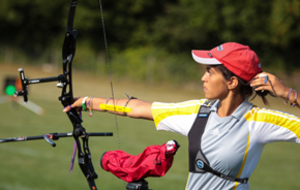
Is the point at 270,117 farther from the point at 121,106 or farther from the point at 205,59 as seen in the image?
the point at 121,106

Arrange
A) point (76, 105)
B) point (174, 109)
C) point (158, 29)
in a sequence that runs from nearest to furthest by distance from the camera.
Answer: point (174, 109) → point (76, 105) → point (158, 29)

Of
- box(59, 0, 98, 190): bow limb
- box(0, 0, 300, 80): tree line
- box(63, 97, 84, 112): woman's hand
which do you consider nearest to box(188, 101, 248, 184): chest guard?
box(59, 0, 98, 190): bow limb

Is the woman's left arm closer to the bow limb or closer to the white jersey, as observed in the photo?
the white jersey

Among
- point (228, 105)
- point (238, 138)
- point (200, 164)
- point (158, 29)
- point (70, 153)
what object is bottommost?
point (70, 153)

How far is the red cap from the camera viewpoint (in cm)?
280

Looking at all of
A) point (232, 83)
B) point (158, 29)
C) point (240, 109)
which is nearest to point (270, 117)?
point (240, 109)

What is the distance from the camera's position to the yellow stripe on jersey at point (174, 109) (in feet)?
9.72

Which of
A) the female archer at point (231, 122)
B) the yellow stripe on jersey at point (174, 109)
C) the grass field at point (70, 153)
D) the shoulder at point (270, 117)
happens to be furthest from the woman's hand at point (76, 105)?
the grass field at point (70, 153)

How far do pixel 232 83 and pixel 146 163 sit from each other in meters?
0.76

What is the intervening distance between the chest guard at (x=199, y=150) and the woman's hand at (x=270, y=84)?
1.21 ft

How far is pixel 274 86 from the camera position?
109 inches

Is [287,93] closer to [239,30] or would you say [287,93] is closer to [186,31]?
[239,30]

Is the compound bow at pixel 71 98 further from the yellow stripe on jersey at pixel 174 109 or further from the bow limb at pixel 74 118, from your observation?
the yellow stripe on jersey at pixel 174 109

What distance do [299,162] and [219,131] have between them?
8935 mm
